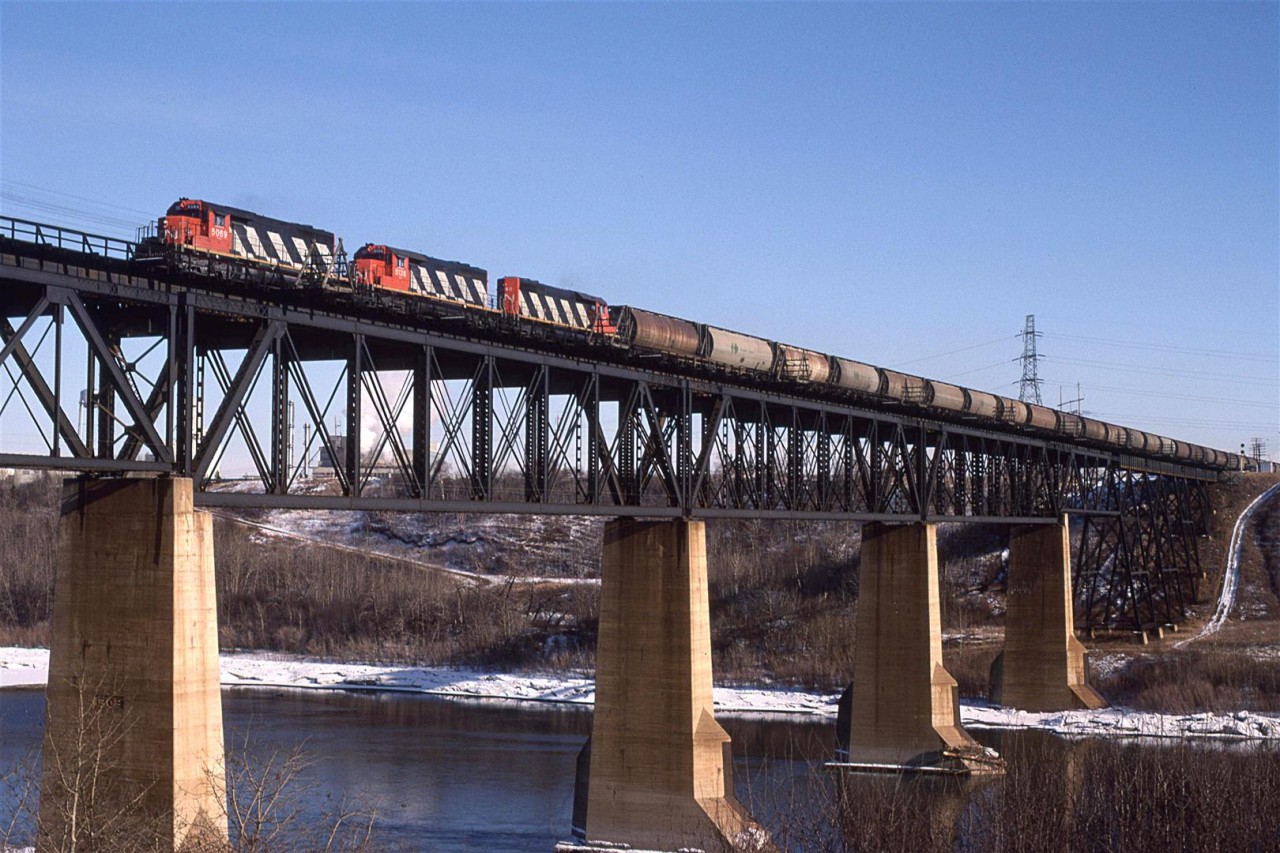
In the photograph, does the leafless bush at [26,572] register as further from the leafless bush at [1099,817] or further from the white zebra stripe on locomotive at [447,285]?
the leafless bush at [1099,817]

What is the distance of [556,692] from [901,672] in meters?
32.7

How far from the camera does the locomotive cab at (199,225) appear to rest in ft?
115

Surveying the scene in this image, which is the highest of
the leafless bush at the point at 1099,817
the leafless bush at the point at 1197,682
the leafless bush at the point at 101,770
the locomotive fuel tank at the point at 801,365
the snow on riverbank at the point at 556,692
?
the locomotive fuel tank at the point at 801,365

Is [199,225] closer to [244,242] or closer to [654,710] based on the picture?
[244,242]

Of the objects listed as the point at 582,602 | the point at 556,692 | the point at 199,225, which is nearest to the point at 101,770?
the point at 199,225

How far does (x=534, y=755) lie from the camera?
6438 cm

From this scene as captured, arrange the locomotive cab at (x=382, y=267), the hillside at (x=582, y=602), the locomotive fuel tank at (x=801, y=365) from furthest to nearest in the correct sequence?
1. the hillside at (x=582, y=602)
2. the locomotive fuel tank at (x=801, y=365)
3. the locomotive cab at (x=382, y=267)

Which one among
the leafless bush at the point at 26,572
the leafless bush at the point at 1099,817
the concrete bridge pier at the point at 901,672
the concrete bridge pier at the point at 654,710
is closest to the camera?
the leafless bush at the point at 1099,817

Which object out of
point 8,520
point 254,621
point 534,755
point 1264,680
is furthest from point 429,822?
point 8,520

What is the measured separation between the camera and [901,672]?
6375cm


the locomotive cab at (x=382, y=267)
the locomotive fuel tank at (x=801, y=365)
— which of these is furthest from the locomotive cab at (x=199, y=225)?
the locomotive fuel tank at (x=801, y=365)

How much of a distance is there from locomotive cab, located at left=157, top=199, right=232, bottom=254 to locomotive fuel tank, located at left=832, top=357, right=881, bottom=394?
31702mm

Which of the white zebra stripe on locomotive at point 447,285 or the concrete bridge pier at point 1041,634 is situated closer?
the white zebra stripe on locomotive at point 447,285

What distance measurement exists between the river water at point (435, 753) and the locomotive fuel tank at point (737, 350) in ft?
48.1
